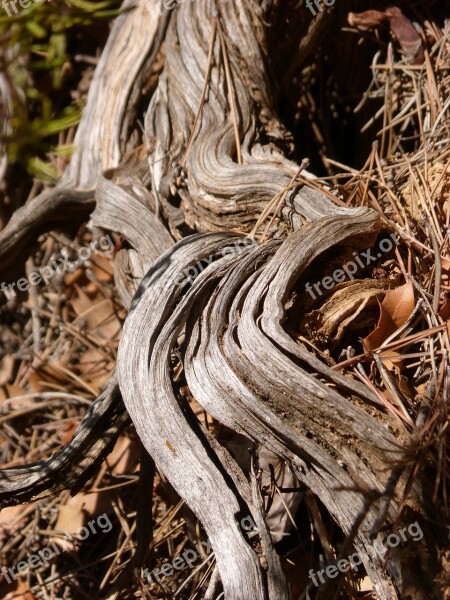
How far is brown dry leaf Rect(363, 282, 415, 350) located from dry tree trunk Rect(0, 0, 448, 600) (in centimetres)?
20

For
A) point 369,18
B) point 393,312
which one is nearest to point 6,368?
point 393,312

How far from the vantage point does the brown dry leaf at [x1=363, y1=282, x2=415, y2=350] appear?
1.80 m

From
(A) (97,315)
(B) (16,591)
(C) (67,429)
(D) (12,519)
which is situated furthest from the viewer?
(A) (97,315)

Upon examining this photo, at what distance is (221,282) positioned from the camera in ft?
5.96

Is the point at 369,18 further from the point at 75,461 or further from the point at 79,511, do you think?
the point at 79,511

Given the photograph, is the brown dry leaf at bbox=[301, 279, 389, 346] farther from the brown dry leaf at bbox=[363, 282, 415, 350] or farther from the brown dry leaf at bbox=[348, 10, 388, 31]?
the brown dry leaf at bbox=[348, 10, 388, 31]

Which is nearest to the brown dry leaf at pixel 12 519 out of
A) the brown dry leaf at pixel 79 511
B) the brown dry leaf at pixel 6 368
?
the brown dry leaf at pixel 79 511

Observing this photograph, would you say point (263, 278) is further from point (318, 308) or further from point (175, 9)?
point (175, 9)

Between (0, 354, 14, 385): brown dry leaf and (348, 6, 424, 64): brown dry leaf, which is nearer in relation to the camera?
(348, 6, 424, 64): brown dry leaf

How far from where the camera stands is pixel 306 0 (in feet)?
8.16

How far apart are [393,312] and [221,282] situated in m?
0.53

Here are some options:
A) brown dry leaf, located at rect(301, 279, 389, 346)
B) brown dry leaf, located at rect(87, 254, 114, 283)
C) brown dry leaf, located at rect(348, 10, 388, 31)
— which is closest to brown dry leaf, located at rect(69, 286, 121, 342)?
brown dry leaf, located at rect(87, 254, 114, 283)

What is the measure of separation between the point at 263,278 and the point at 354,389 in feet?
1.37

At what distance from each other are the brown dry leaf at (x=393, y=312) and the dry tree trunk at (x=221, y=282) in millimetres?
200
